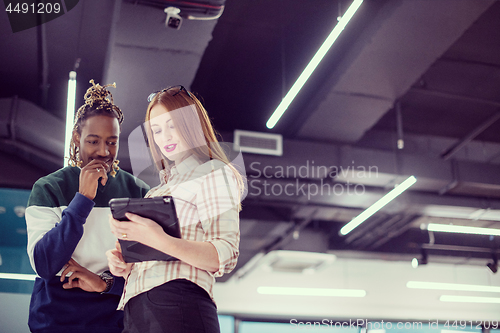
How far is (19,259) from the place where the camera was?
5695 mm

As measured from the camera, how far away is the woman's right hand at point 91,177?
4.03 feet

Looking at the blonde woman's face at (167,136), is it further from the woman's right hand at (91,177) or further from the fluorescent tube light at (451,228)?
the fluorescent tube light at (451,228)

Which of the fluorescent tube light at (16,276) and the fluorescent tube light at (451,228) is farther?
the fluorescent tube light at (451,228)

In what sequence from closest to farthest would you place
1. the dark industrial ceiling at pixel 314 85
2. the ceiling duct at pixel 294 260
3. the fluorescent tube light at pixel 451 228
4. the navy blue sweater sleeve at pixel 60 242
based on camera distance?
the navy blue sweater sleeve at pixel 60 242
the dark industrial ceiling at pixel 314 85
the fluorescent tube light at pixel 451 228
the ceiling duct at pixel 294 260

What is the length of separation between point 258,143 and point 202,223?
431 cm

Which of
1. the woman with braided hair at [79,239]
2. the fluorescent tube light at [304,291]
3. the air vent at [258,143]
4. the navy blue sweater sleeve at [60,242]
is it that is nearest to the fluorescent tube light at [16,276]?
the air vent at [258,143]

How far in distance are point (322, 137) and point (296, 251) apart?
9.55ft

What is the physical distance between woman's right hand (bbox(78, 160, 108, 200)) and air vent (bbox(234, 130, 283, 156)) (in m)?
3.96

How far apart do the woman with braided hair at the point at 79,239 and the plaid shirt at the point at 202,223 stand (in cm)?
14

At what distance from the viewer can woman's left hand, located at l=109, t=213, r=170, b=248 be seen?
105cm

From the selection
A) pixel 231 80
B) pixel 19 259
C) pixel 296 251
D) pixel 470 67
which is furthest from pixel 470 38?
pixel 19 259

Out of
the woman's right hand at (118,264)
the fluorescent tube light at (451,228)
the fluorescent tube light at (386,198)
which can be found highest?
the fluorescent tube light at (386,198)

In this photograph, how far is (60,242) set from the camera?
115 centimetres

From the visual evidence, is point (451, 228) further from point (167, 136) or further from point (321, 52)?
point (167, 136)
